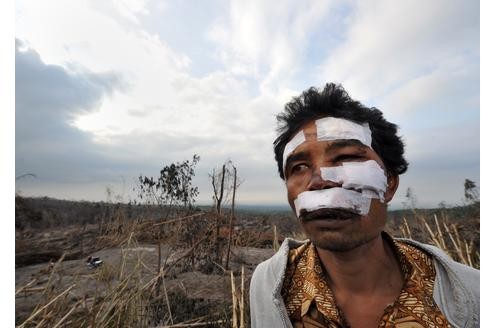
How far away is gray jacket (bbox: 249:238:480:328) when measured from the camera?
1440 mm

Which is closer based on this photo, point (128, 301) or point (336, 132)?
point (336, 132)

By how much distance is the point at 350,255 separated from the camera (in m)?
1.56

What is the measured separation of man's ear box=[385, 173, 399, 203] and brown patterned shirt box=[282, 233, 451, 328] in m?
0.20

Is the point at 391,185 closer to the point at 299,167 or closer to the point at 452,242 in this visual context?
the point at 299,167

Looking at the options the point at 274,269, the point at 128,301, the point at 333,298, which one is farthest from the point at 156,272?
the point at 333,298

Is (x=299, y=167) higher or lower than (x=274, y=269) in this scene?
higher

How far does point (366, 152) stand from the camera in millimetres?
1662

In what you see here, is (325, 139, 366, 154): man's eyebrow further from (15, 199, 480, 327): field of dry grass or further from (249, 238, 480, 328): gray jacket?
(15, 199, 480, 327): field of dry grass

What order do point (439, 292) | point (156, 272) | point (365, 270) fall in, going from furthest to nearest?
point (156, 272)
point (365, 270)
point (439, 292)

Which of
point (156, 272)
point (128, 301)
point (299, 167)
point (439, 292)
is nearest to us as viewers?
point (439, 292)

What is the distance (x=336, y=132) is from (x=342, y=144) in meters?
0.07

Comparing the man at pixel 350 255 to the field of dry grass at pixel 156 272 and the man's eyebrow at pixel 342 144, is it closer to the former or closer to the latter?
the man's eyebrow at pixel 342 144
